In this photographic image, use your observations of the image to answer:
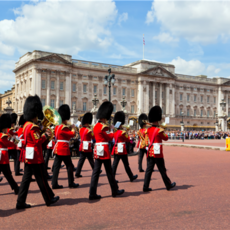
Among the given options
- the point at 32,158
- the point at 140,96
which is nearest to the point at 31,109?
the point at 32,158

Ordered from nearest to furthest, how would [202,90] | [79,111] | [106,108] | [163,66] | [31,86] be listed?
[106,108] < [31,86] < [79,111] < [163,66] < [202,90]

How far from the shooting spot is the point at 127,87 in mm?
62031

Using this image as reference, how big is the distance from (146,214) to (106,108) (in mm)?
2444

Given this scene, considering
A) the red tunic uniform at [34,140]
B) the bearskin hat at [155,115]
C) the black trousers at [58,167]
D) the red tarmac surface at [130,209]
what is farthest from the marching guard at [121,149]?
the red tunic uniform at [34,140]

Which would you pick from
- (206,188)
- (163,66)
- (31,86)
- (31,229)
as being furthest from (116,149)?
(163,66)

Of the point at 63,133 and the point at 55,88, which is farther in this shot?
the point at 55,88

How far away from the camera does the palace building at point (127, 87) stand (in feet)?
173

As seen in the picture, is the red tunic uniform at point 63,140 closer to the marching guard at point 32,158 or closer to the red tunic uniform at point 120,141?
the marching guard at point 32,158

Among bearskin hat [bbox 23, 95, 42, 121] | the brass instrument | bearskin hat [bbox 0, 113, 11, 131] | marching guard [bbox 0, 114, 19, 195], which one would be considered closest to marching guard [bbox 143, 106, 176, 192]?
the brass instrument

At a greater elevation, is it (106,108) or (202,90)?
(202,90)

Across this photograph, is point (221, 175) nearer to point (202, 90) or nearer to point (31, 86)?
point (31, 86)

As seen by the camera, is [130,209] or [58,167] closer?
[130,209]

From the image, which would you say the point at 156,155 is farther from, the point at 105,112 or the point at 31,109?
the point at 31,109

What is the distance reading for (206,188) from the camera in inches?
275
